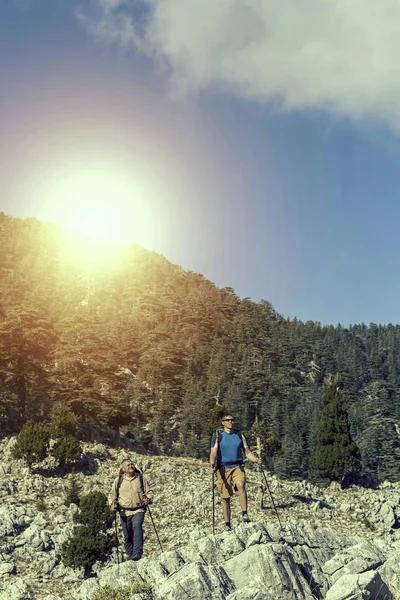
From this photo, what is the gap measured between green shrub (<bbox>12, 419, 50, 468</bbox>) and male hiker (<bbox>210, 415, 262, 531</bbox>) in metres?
27.8

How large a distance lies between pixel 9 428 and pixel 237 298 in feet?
345

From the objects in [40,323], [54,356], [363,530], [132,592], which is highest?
[40,323]

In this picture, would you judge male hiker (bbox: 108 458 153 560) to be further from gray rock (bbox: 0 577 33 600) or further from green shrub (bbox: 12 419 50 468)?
green shrub (bbox: 12 419 50 468)

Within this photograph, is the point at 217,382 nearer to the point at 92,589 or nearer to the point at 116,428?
the point at 116,428

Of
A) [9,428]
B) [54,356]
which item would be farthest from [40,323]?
[9,428]

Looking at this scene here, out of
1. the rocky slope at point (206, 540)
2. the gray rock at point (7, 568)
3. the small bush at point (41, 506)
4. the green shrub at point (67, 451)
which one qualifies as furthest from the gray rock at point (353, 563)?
the green shrub at point (67, 451)

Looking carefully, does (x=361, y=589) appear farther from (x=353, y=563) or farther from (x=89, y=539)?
(x=89, y=539)

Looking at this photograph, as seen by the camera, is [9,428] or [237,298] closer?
[9,428]

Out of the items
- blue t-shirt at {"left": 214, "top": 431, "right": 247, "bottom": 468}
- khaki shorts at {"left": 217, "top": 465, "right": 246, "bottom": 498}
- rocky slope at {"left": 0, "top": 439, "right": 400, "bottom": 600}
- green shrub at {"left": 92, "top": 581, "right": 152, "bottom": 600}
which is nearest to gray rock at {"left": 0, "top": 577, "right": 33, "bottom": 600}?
rocky slope at {"left": 0, "top": 439, "right": 400, "bottom": 600}

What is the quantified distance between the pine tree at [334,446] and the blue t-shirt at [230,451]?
43.7 meters

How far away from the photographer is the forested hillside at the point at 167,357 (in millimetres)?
49156

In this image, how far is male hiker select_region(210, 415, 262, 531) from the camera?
494 inches

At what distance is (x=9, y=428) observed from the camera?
140 feet

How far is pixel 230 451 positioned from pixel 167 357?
92051 mm
